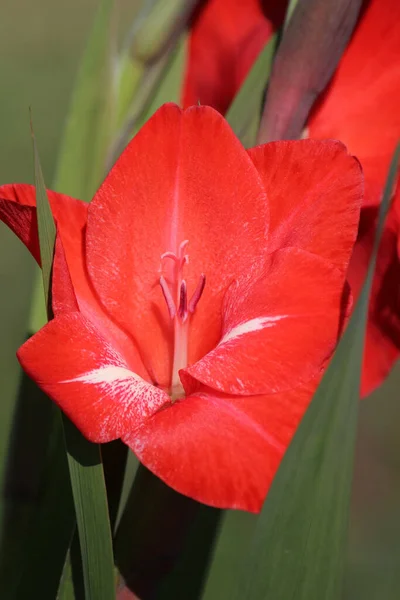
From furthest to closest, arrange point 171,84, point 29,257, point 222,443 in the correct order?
point 29,257
point 171,84
point 222,443

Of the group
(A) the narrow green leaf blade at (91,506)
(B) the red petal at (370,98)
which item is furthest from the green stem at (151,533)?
(B) the red petal at (370,98)

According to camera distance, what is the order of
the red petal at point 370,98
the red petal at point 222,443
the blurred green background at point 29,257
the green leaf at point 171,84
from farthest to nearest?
1. the blurred green background at point 29,257
2. the green leaf at point 171,84
3. the red petal at point 370,98
4. the red petal at point 222,443

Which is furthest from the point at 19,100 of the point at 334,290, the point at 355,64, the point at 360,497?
the point at 334,290

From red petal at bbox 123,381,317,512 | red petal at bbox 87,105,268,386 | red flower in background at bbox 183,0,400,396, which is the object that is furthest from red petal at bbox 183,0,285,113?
red petal at bbox 123,381,317,512

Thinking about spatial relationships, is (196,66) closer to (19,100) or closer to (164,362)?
(164,362)

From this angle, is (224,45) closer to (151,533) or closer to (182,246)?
(182,246)

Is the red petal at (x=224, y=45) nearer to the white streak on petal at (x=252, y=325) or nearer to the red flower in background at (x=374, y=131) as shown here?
the red flower in background at (x=374, y=131)

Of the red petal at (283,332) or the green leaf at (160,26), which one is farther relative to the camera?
the green leaf at (160,26)

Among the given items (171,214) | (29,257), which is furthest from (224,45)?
(29,257)

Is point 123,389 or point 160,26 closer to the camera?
point 123,389
